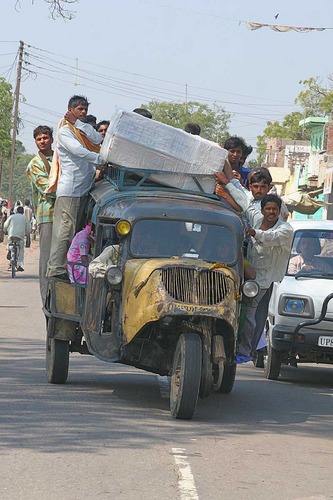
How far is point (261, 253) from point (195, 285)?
Answer: 146 centimetres

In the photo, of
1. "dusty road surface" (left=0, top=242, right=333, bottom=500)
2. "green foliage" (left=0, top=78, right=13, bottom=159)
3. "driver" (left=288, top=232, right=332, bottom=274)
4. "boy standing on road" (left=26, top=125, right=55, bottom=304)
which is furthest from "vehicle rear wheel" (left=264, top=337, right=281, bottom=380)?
"green foliage" (left=0, top=78, right=13, bottom=159)

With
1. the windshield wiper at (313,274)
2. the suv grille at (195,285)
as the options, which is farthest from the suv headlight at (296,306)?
the suv grille at (195,285)

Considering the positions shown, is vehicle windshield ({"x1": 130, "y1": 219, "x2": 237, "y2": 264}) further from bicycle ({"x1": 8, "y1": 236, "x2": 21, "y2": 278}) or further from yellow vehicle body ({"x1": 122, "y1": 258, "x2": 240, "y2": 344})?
bicycle ({"x1": 8, "y1": 236, "x2": 21, "y2": 278})

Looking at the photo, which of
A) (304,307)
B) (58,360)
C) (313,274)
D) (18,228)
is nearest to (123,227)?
(58,360)

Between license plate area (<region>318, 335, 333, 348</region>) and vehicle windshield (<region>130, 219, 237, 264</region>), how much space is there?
9.20 ft

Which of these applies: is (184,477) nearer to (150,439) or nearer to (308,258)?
(150,439)

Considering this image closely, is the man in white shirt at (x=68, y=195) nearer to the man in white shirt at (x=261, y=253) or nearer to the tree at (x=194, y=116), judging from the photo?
the man in white shirt at (x=261, y=253)

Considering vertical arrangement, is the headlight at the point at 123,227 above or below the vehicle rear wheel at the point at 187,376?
above

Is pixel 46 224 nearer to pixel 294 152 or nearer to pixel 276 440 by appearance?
pixel 276 440

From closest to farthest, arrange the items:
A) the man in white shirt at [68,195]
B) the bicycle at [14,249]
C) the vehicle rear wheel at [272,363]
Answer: the man in white shirt at [68,195] < the vehicle rear wheel at [272,363] < the bicycle at [14,249]

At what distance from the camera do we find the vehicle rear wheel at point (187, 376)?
9500mm

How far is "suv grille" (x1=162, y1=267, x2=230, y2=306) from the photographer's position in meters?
9.60

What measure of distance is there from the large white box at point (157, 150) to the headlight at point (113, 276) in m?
1.35

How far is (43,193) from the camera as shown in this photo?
41.2 feet
